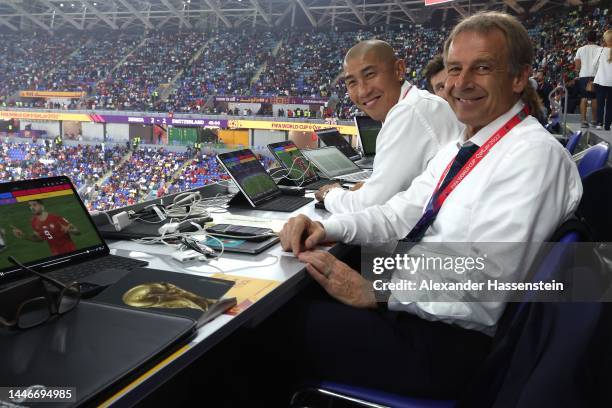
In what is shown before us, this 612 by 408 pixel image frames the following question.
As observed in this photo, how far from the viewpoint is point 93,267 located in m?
1.12

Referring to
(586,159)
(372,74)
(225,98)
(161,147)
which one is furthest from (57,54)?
(586,159)

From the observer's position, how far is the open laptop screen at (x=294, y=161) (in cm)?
243

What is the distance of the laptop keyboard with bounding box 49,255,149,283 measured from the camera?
1057 millimetres

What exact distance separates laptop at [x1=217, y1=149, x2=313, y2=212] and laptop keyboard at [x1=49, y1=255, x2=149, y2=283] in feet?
2.23

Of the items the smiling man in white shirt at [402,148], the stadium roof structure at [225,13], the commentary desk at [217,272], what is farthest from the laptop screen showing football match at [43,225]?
the stadium roof structure at [225,13]

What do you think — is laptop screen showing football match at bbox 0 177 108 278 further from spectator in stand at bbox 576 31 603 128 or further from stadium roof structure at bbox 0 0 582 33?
stadium roof structure at bbox 0 0 582 33

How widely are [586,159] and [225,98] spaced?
13905mm

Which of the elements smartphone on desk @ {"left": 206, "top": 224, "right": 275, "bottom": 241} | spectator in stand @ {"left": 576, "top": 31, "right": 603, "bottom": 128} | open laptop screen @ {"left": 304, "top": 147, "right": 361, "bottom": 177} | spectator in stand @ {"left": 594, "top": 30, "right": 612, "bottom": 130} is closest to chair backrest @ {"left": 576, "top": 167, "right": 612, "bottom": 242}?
smartphone on desk @ {"left": 206, "top": 224, "right": 275, "bottom": 241}

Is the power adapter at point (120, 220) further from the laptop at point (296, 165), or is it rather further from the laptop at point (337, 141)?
the laptop at point (337, 141)

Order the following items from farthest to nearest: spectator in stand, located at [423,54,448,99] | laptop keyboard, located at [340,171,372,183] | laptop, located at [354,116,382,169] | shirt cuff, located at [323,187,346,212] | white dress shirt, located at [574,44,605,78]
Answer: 1. white dress shirt, located at [574,44,605,78]
2. laptop, located at [354,116,382,169]
3. spectator in stand, located at [423,54,448,99]
4. laptop keyboard, located at [340,171,372,183]
5. shirt cuff, located at [323,187,346,212]

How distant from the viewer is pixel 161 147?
11.5 metres

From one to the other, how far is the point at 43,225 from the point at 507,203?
1.01 meters

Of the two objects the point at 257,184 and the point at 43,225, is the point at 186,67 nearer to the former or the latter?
the point at 257,184

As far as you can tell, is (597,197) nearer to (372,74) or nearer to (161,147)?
(372,74)
